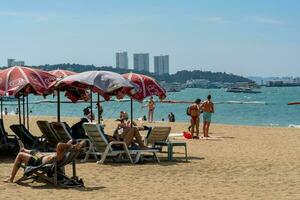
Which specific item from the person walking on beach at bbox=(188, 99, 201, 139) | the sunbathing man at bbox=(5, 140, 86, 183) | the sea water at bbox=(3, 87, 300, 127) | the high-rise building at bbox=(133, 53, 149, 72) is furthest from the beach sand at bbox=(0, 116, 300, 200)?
the high-rise building at bbox=(133, 53, 149, 72)

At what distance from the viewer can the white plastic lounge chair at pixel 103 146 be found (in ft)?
42.1

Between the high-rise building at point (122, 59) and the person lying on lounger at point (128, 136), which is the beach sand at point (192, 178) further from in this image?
the high-rise building at point (122, 59)

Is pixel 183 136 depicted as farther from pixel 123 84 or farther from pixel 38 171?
pixel 38 171

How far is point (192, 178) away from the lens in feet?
36.1

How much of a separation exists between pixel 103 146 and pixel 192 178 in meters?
2.69

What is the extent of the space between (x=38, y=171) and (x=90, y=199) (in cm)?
151

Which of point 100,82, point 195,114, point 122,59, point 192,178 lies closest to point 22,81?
point 100,82

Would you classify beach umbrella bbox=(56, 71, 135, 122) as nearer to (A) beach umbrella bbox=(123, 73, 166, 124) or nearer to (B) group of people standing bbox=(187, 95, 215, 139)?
(A) beach umbrella bbox=(123, 73, 166, 124)

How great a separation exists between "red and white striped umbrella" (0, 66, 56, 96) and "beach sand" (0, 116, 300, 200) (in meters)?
1.52

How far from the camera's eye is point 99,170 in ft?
39.1

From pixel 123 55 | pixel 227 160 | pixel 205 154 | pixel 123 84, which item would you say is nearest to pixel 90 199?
pixel 123 84

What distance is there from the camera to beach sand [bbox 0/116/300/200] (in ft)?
30.3

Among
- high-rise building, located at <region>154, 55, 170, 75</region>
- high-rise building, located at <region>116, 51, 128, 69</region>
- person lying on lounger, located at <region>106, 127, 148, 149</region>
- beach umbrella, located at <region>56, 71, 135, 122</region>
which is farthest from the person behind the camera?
high-rise building, located at <region>154, 55, 170, 75</region>

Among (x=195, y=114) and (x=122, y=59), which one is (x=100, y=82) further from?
(x=122, y=59)
